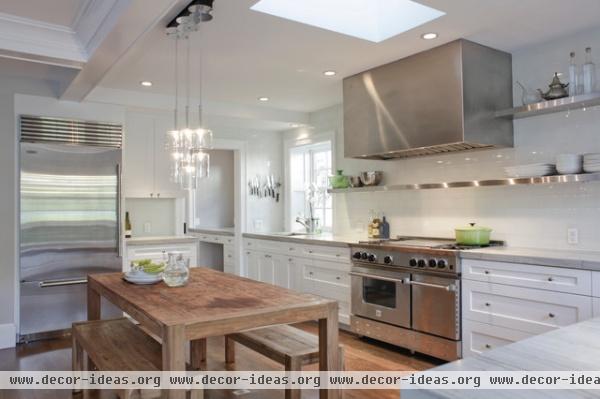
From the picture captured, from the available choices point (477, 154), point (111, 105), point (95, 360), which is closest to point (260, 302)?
point (95, 360)

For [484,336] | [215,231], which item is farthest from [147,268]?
[215,231]

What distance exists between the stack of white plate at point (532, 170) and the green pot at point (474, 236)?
496 millimetres

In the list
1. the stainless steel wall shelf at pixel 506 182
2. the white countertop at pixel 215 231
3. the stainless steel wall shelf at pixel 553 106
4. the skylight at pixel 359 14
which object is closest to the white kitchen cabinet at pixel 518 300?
the stainless steel wall shelf at pixel 506 182

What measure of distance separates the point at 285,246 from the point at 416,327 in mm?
1942

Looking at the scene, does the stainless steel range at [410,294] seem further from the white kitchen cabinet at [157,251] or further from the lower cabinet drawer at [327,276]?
the white kitchen cabinet at [157,251]

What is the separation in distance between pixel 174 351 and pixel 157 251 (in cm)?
338

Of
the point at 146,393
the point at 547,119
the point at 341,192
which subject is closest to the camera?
the point at 146,393

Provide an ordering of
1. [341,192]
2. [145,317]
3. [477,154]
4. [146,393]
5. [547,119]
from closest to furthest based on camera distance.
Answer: [145,317]
[146,393]
[547,119]
[477,154]
[341,192]

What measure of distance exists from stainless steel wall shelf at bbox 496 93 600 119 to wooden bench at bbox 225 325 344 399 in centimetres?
214

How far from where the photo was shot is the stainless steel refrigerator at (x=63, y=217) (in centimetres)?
437

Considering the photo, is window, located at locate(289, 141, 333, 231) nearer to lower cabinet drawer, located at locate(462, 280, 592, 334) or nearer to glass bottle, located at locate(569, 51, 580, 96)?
lower cabinet drawer, located at locate(462, 280, 592, 334)

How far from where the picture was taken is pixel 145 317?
2.21 m

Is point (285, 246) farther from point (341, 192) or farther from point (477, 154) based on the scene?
point (477, 154)

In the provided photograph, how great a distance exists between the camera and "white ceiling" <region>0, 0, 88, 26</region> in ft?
9.49
